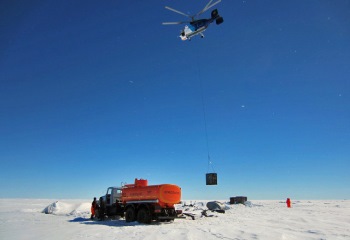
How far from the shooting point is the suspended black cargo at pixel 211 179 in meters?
19.6

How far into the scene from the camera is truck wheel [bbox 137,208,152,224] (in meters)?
16.3

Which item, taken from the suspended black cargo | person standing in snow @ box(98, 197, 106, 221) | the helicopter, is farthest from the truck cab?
the helicopter

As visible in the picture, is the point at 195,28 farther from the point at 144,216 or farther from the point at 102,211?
the point at 102,211

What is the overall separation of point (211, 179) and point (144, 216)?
19.1 ft

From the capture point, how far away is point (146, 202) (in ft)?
55.2

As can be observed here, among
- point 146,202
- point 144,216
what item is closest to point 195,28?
point 146,202

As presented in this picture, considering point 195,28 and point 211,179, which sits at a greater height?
point 195,28

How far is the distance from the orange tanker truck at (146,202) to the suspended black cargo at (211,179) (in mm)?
2718

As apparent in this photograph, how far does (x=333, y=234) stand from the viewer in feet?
34.2

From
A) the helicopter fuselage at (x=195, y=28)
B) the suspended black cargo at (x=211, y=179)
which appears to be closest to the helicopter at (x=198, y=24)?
the helicopter fuselage at (x=195, y=28)

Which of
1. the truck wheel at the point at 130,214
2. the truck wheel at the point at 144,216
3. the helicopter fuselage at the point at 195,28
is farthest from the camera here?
the helicopter fuselage at the point at 195,28

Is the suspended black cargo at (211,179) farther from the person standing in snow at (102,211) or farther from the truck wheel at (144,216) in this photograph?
the person standing in snow at (102,211)

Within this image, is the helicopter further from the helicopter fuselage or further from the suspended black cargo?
the suspended black cargo

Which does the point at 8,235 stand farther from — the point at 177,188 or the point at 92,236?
the point at 177,188
